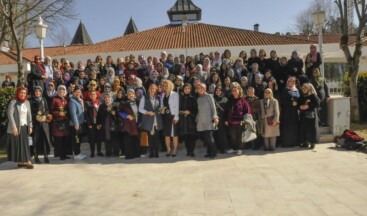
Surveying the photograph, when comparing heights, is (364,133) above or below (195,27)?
below

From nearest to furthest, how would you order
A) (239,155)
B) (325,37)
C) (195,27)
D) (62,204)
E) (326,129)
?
1. (62,204)
2. (239,155)
3. (326,129)
4. (195,27)
5. (325,37)

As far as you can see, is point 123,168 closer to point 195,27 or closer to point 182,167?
point 182,167

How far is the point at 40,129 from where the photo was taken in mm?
8961

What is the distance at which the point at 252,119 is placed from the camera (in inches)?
368

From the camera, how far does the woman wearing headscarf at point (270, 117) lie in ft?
31.2

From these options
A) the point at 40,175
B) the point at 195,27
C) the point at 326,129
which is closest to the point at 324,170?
the point at 326,129

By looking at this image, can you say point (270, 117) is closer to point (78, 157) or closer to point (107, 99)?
point (107, 99)

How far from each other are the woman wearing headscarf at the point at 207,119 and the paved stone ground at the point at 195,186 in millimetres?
384

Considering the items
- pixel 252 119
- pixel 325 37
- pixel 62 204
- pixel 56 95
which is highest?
pixel 325 37

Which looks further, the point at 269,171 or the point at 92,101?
the point at 92,101

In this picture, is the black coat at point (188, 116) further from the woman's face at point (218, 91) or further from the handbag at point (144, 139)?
the handbag at point (144, 139)

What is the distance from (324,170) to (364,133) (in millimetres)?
5607

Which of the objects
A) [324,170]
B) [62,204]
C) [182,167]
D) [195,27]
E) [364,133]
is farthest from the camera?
[195,27]

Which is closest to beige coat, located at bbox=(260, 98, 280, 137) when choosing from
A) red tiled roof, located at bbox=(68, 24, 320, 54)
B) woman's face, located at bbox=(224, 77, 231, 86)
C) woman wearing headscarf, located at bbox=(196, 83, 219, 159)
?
woman's face, located at bbox=(224, 77, 231, 86)
